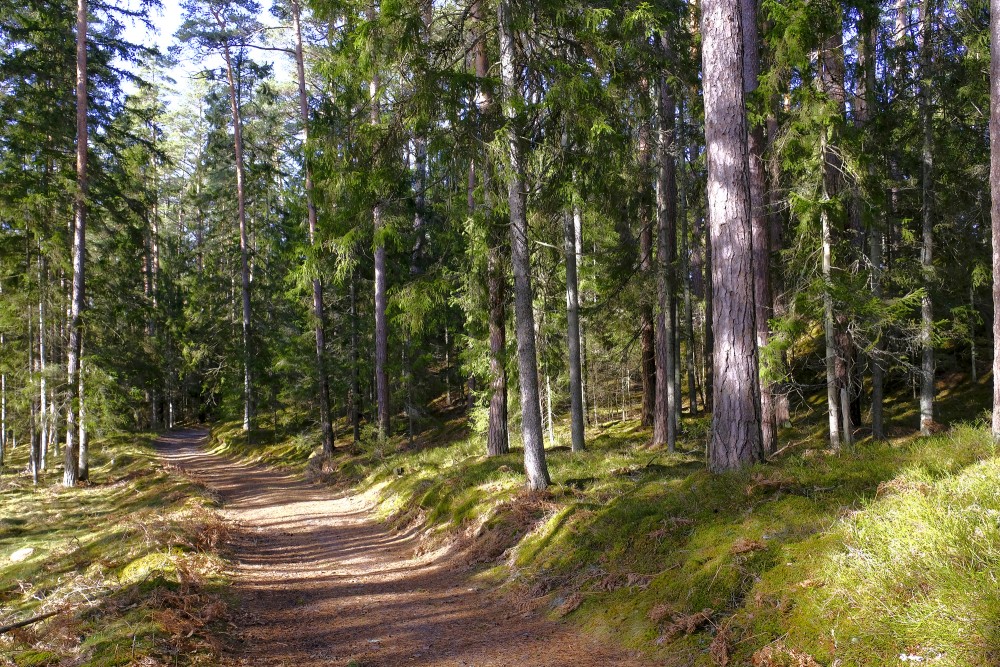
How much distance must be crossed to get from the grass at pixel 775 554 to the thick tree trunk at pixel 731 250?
50 centimetres

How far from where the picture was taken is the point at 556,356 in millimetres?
15789

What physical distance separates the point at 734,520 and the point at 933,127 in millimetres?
13034

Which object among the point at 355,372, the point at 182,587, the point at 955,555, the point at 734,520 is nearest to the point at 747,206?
the point at 734,520

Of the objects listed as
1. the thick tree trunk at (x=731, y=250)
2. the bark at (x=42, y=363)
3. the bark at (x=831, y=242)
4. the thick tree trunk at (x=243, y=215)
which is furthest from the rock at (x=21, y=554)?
the thick tree trunk at (x=243, y=215)

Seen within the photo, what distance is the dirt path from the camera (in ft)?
18.0

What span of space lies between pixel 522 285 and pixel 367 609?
4.82 metres

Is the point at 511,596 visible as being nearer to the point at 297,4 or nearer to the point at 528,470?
the point at 528,470

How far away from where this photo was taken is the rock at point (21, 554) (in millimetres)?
9523

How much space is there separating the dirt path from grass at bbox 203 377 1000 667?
0.40 metres

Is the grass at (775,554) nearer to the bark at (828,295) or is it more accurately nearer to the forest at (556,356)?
the forest at (556,356)

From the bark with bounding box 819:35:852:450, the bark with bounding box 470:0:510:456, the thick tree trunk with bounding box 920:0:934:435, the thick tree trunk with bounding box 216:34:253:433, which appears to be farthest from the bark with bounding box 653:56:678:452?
the thick tree trunk with bounding box 216:34:253:433

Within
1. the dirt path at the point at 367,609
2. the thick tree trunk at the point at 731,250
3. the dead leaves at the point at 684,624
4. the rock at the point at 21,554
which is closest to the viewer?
the dead leaves at the point at 684,624

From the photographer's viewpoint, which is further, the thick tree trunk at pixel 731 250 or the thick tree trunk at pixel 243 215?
the thick tree trunk at pixel 243 215

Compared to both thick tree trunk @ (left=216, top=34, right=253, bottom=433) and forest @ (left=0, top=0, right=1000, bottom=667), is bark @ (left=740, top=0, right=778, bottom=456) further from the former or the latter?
thick tree trunk @ (left=216, top=34, right=253, bottom=433)
